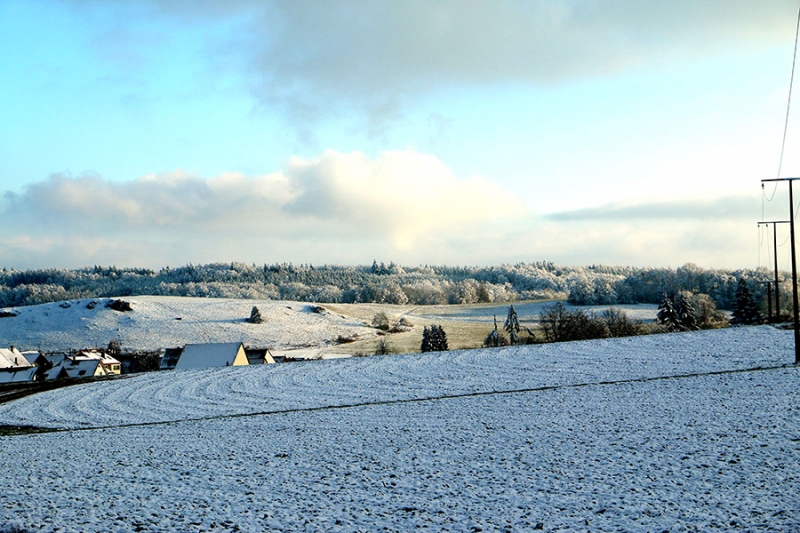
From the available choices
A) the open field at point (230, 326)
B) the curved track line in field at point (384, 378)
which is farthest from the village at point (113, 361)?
the curved track line in field at point (384, 378)

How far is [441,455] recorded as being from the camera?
61.4ft

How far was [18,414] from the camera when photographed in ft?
119

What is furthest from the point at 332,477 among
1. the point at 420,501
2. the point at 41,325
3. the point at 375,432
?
the point at 41,325

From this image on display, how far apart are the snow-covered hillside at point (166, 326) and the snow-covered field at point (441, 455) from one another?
5742 cm

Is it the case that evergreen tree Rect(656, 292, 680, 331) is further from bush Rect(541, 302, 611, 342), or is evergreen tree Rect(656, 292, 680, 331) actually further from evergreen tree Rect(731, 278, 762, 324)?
bush Rect(541, 302, 611, 342)

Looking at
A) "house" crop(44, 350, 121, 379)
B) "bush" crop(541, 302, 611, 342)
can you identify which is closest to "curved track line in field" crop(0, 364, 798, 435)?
"bush" crop(541, 302, 611, 342)

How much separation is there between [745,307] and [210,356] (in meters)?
59.6

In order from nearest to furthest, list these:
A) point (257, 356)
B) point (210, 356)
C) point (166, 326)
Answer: point (210, 356)
point (257, 356)
point (166, 326)

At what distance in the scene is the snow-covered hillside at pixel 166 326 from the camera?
9662 cm

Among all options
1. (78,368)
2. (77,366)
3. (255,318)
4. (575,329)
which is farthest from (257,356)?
(255,318)

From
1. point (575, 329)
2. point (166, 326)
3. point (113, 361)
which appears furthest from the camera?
point (166, 326)

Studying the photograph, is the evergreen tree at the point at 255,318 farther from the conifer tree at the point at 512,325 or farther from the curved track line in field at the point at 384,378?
the curved track line in field at the point at 384,378

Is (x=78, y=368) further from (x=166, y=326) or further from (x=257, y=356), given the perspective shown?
(x=166, y=326)

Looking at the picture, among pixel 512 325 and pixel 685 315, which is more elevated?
pixel 685 315
